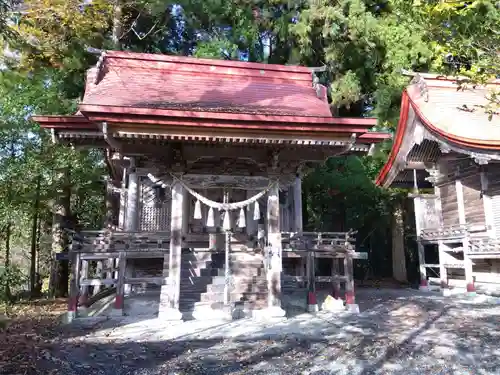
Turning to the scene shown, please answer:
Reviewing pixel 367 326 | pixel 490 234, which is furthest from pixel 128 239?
pixel 490 234

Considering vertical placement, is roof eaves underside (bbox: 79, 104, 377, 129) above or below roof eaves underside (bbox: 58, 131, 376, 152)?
above

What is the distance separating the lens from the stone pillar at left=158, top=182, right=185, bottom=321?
855 cm

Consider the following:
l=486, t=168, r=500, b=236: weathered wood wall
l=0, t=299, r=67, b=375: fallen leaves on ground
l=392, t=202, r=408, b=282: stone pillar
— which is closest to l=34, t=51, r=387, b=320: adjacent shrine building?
l=0, t=299, r=67, b=375: fallen leaves on ground

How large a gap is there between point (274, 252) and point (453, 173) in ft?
28.8

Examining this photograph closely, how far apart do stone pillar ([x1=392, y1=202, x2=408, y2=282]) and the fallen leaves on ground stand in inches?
578

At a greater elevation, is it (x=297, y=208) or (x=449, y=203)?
(x=449, y=203)

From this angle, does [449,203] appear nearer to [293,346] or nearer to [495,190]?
[495,190]

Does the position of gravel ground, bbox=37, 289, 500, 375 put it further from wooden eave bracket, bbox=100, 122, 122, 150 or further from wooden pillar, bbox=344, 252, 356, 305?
wooden eave bracket, bbox=100, 122, 122, 150

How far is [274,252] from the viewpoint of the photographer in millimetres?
9125

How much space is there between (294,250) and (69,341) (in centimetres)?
549

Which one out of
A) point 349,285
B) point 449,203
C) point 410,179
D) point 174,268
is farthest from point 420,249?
point 174,268

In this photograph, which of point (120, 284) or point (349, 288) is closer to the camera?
point (120, 284)

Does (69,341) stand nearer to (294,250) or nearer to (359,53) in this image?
(294,250)

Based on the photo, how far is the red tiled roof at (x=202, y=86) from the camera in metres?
9.16
